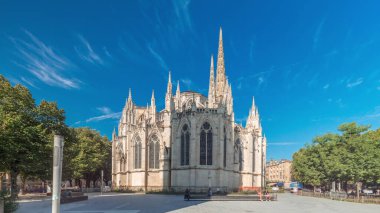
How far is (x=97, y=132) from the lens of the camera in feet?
250

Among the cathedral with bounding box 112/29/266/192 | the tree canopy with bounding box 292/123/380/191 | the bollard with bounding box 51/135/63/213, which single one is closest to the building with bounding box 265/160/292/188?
the cathedral with bounding box 112/29/266/192

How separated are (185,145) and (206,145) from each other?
12.5 feet

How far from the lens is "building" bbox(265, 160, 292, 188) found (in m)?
145

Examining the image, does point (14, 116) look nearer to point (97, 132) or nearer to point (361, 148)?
point (361, 148)

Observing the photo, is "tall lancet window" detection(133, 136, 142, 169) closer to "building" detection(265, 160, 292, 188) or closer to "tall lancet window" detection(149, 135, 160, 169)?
"tall lancet window" detection(149, 135, 160, 169)

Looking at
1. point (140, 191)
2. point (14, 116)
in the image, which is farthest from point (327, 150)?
point (14, 116)

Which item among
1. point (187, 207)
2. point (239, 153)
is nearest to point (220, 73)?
point (239, 153)

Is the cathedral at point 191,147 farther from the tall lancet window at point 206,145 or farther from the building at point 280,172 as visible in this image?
the building at point 280,172

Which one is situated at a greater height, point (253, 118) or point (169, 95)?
point (169, 95)

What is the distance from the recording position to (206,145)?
57.1 metres

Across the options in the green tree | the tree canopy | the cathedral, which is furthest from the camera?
the cathedral

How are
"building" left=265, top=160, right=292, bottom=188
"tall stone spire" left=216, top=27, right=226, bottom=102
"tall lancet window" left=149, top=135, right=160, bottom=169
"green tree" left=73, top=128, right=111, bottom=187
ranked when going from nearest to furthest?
"green tree" left=73, top=128, right=111, bottom=187 < "tall lancet window" left=149, top=135, right=160, bottom=169 < "tall stone spire" left=216, top=27, right=226, bottom=102 < "building" left=265, top=160, right=292, bottom=188

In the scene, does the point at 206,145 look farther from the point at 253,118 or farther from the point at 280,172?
the point at 280,172

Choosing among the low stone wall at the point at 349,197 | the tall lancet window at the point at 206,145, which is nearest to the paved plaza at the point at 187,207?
the low stone wall at the point at 349,197
